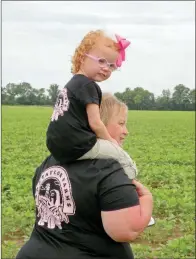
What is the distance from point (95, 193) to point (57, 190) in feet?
0.57

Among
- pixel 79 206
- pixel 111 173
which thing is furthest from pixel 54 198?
pixel 111 173

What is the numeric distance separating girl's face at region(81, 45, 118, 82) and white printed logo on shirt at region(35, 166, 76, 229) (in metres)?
0.42

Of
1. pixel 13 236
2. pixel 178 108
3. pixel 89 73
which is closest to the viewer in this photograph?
pixel 89 73

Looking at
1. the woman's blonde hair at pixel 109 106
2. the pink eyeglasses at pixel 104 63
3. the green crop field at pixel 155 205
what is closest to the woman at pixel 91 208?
the woman's blonde hair at pixel 109 106

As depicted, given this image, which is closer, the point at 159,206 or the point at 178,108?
the point at 159,206

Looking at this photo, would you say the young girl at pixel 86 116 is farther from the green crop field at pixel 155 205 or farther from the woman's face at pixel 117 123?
the green crop field at pixel 155 205

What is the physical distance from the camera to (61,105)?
2.27 m

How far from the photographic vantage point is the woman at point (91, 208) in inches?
83.7

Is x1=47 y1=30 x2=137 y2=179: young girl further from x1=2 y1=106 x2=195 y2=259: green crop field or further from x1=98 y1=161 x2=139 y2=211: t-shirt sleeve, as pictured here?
x1=2 y1=106 x2=195 y2=259: green crop field

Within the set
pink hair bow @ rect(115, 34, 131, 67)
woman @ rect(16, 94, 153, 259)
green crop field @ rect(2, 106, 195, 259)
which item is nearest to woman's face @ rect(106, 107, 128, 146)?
woman @ rect(16, 94, 153, 259)

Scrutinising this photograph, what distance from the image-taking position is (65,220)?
87.4 inches

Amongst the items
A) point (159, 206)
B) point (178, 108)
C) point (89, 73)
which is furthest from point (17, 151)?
point (178, 108)

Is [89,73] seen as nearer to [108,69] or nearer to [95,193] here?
[108,69]

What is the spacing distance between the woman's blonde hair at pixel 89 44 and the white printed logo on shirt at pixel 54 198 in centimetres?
46
